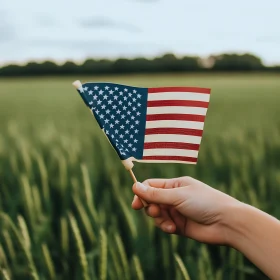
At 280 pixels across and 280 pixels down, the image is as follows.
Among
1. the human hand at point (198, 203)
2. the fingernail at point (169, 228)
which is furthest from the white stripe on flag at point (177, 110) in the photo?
the fingernail at point (169, 228)

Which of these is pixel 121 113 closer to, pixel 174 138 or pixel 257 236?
pixel 174 138

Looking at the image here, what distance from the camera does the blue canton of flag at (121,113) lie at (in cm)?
128

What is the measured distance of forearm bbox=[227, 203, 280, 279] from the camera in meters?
1.16

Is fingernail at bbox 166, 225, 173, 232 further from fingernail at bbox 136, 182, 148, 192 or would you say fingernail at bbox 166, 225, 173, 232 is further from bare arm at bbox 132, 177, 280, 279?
fingernail at bbox 136, 182, 148, 192

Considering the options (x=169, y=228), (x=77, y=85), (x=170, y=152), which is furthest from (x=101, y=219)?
(x=77, y=85)

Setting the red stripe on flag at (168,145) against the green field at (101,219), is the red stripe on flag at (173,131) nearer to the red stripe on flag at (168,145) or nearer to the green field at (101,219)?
the red stripe on flag at (168,145)

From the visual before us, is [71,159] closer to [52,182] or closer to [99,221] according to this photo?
[52,182]

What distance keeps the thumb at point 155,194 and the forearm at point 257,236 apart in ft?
0.42

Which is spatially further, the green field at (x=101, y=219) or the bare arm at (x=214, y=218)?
the green field at (x=101, y=219)

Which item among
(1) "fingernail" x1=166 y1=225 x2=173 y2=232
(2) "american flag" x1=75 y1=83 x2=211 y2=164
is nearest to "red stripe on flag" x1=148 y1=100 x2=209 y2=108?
(2) "american flag" x1=75 y1=83 x2=211 y2=164

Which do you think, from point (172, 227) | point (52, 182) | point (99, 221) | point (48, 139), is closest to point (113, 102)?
point (172, 227)

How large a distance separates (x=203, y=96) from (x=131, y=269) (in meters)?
0.59

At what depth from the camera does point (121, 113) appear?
1307 millimetres

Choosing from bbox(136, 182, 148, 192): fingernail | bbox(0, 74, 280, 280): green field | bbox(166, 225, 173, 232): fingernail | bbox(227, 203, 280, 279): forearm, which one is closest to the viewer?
bbox(227, 203, 280, 279): forearm
